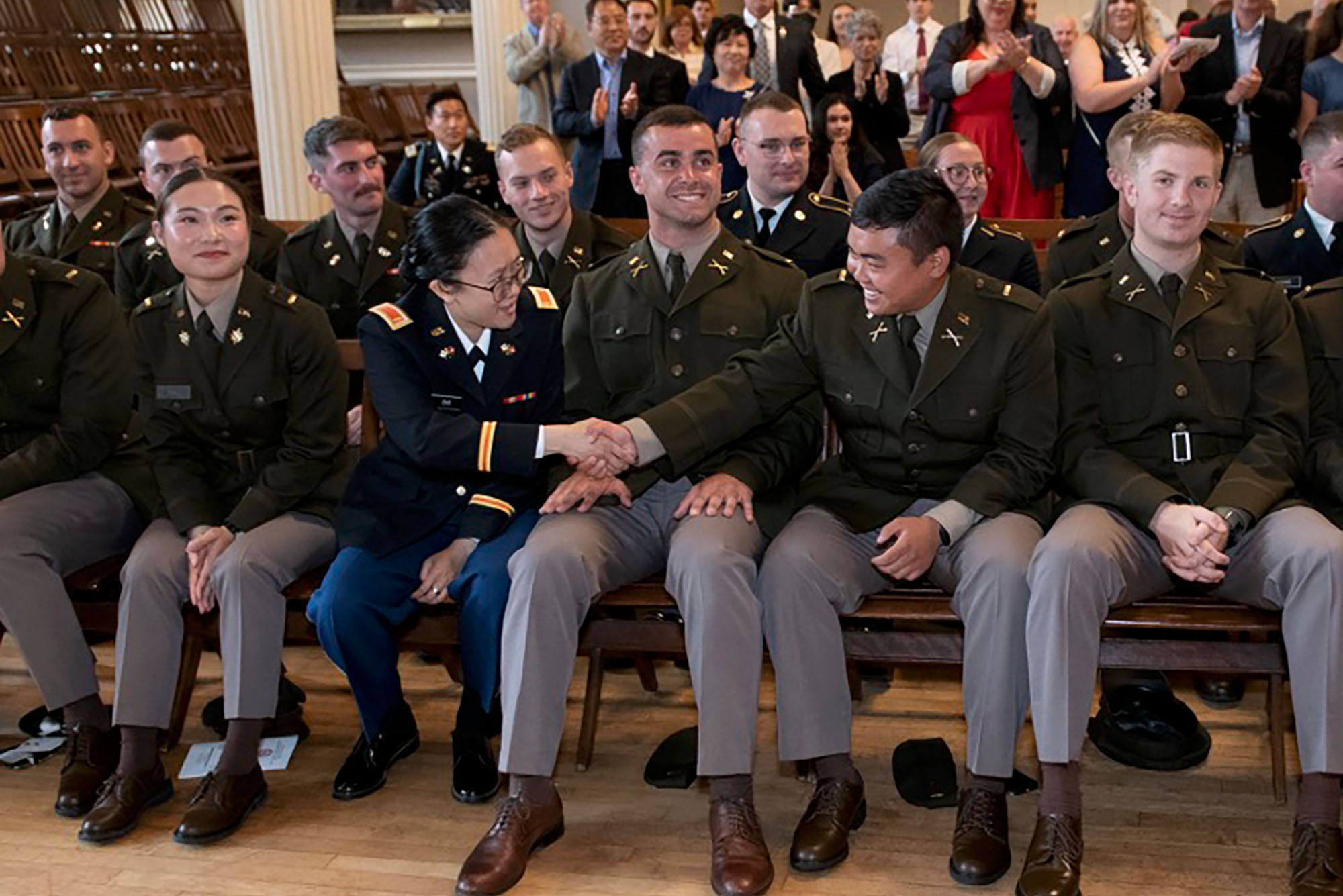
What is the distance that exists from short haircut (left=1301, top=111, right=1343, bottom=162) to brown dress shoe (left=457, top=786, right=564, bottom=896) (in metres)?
2.30

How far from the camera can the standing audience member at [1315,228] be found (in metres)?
3.55

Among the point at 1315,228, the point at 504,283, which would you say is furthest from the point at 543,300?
the point at 1315,228

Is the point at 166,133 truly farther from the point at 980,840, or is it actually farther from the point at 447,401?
the point at 980,840

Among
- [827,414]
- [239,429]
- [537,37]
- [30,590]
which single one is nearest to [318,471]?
[239,429]

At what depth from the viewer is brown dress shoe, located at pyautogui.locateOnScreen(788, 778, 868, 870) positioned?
2777mm

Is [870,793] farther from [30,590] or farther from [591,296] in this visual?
[30,590]

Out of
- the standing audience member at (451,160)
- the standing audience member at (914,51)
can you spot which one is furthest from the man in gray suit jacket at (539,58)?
the standing audience member at (914,51)

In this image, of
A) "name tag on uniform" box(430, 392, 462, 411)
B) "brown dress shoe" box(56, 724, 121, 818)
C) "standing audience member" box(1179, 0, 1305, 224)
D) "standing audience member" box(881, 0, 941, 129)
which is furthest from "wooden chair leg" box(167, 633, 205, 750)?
"standing audience member" box(881, 0, 941, 129)

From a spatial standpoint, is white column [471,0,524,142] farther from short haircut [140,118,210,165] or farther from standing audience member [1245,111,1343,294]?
standing audience member [1245,111,1343,294]

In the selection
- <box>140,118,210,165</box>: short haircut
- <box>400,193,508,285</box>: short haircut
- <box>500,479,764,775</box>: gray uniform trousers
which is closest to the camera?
<box>500,479,764,775</box>: gray uniform trousers

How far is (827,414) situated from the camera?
12.0 feet

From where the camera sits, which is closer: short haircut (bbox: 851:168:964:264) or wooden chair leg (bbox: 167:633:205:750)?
short haircut (bbox: 851:168:964:264)

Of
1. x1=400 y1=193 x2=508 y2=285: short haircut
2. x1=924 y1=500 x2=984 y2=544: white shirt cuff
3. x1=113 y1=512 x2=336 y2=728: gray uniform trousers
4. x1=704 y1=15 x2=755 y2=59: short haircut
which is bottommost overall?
x1=113 y1=512 x2=336 y2=728: gray uniform trousers

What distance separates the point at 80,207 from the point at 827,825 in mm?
3236
